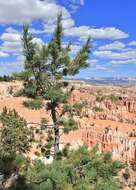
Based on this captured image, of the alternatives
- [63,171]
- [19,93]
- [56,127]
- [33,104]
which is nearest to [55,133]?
[56,127]

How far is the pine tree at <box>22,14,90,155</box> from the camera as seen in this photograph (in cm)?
1964

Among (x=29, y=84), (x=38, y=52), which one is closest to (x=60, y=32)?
(x=38, y=52)

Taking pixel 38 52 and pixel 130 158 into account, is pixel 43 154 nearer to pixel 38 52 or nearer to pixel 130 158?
pixel 38 52

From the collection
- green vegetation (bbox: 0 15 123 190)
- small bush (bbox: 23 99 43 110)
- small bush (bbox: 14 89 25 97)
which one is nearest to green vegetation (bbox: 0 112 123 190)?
green vegetation (bbox: 0 15 123 190)

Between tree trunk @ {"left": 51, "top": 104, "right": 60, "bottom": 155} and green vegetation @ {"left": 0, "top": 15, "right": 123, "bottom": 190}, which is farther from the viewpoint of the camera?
tree trunk @ {"left": 51, "top": 104, "right": 60, "bottom": 155}

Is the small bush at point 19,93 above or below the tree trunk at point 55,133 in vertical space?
above

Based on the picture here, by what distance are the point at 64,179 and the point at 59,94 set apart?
3.85 m

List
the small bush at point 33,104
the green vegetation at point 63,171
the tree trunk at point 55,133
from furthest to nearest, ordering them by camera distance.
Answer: the tree trunk at point 55,133, the small bush at point 33,104, the green vegetation at point 63,171

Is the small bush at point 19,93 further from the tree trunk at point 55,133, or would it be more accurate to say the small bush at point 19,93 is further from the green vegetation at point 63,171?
the green vegetation at point 63,171

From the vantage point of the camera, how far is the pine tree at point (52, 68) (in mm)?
19641

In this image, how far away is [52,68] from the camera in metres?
19.8

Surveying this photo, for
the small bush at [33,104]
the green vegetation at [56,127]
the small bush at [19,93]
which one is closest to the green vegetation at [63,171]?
the green vegetation at [56,127]

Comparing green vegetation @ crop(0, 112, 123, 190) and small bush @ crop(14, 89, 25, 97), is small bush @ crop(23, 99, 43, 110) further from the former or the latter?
green vegetation @ crop(0, 112, 123, 190)

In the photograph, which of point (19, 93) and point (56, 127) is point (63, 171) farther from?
point (19, 93)
